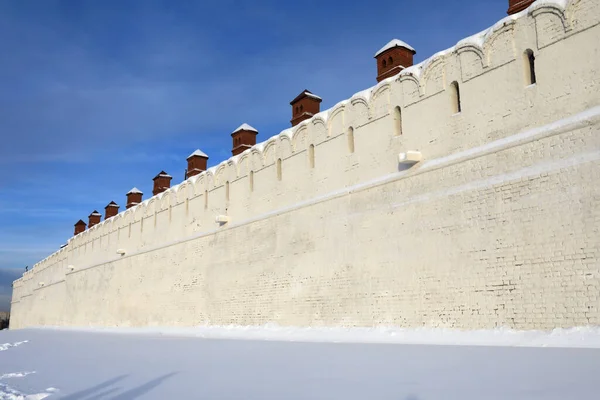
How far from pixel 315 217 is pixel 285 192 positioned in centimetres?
162

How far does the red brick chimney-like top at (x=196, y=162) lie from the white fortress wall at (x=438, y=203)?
4214 millimetres

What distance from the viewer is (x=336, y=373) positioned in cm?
495

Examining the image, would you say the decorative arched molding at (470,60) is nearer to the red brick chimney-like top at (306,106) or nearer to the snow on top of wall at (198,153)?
the red brick chimney-like top at (306,106)

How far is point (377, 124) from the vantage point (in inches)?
444

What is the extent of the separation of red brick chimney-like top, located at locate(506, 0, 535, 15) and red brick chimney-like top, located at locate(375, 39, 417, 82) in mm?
2669

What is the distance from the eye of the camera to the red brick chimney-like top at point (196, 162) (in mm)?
20688

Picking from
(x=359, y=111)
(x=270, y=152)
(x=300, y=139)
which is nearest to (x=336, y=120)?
(x=359, y=111)

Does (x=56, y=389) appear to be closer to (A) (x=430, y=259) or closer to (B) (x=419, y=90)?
(A) (x=430, y=259)

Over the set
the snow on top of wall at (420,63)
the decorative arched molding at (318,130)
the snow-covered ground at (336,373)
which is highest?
the snow on top of wall at (420,63)

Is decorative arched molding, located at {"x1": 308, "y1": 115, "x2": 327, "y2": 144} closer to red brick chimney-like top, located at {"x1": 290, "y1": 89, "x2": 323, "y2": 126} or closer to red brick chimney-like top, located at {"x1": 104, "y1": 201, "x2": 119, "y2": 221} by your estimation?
red brick chimney-like top, located at {"x1": 290, "y1": 89, "x2": 323, "y2": 126}

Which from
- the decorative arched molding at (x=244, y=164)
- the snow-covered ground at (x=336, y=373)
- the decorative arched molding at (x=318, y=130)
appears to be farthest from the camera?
the decorative arched molding at (x=244, y=164)

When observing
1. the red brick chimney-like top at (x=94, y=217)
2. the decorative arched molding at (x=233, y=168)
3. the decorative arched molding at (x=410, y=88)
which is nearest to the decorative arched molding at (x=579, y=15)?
the decorative arched molding at (x=410, y=88)

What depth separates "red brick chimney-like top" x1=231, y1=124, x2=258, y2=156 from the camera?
1762 centimetres

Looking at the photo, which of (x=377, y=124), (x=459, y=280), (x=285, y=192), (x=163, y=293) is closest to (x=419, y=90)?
(x=377, y=124)
